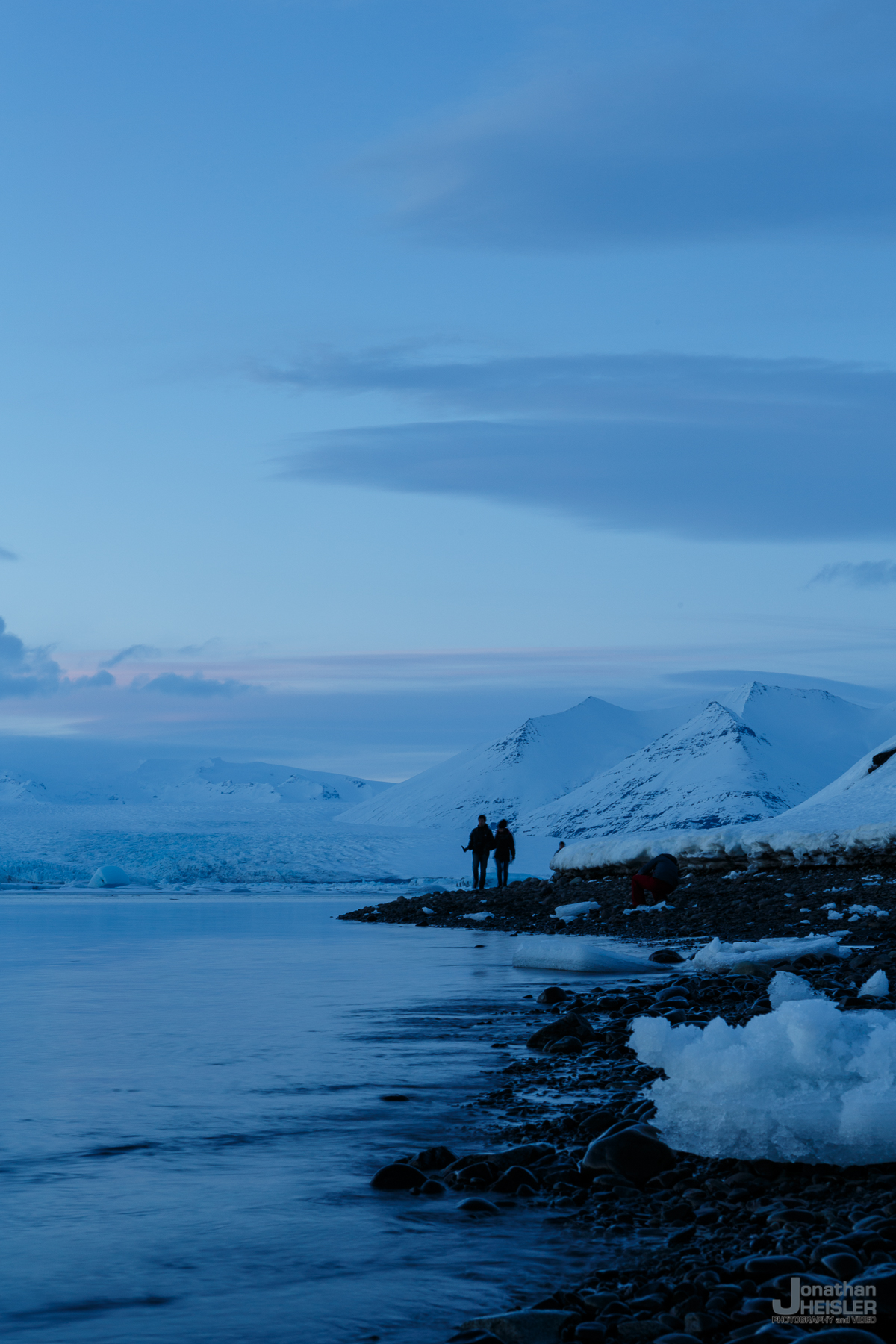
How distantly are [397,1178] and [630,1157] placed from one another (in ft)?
2.43

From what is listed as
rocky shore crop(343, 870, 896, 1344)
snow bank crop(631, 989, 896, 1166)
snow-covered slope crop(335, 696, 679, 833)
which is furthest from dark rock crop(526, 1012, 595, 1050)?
snow-covered slope crop(335, 696, 679, 833)

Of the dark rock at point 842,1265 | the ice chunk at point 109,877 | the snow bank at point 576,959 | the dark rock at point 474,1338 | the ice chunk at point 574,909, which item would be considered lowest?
the ice chunk at point 109,877

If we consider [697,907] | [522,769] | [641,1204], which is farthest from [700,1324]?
[522,769]

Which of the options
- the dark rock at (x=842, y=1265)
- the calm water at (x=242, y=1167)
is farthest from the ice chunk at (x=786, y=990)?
the dark rock at (x=842, y=1265)

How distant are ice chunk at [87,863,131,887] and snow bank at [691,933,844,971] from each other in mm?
34025

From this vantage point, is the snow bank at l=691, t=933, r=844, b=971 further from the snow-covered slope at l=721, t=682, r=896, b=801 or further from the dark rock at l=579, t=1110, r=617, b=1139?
the snow-covered slope at l=721, t=682, r=896, b=801

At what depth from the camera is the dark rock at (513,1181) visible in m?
3.94

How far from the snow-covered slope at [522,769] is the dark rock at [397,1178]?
89400mm

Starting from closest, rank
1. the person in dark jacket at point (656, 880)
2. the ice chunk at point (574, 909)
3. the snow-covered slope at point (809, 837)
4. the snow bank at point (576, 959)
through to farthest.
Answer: the snow bank at point (576, 959) → the person in dark jacket at point (656, 880) → the snow-covered slope at point (809, 837) → the ice chunk at point (574, 909)

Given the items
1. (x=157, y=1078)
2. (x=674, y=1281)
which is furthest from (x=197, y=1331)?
(x=157, y=1078)

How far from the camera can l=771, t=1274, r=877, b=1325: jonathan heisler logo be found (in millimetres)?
2646

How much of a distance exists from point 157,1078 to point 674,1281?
3.40 m

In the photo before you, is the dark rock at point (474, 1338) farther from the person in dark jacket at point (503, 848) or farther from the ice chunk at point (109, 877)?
the ice chunk at point (109, 877)

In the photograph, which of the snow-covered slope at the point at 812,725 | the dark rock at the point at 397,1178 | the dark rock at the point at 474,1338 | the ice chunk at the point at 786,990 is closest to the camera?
the dark rock at the point at 474,1338
